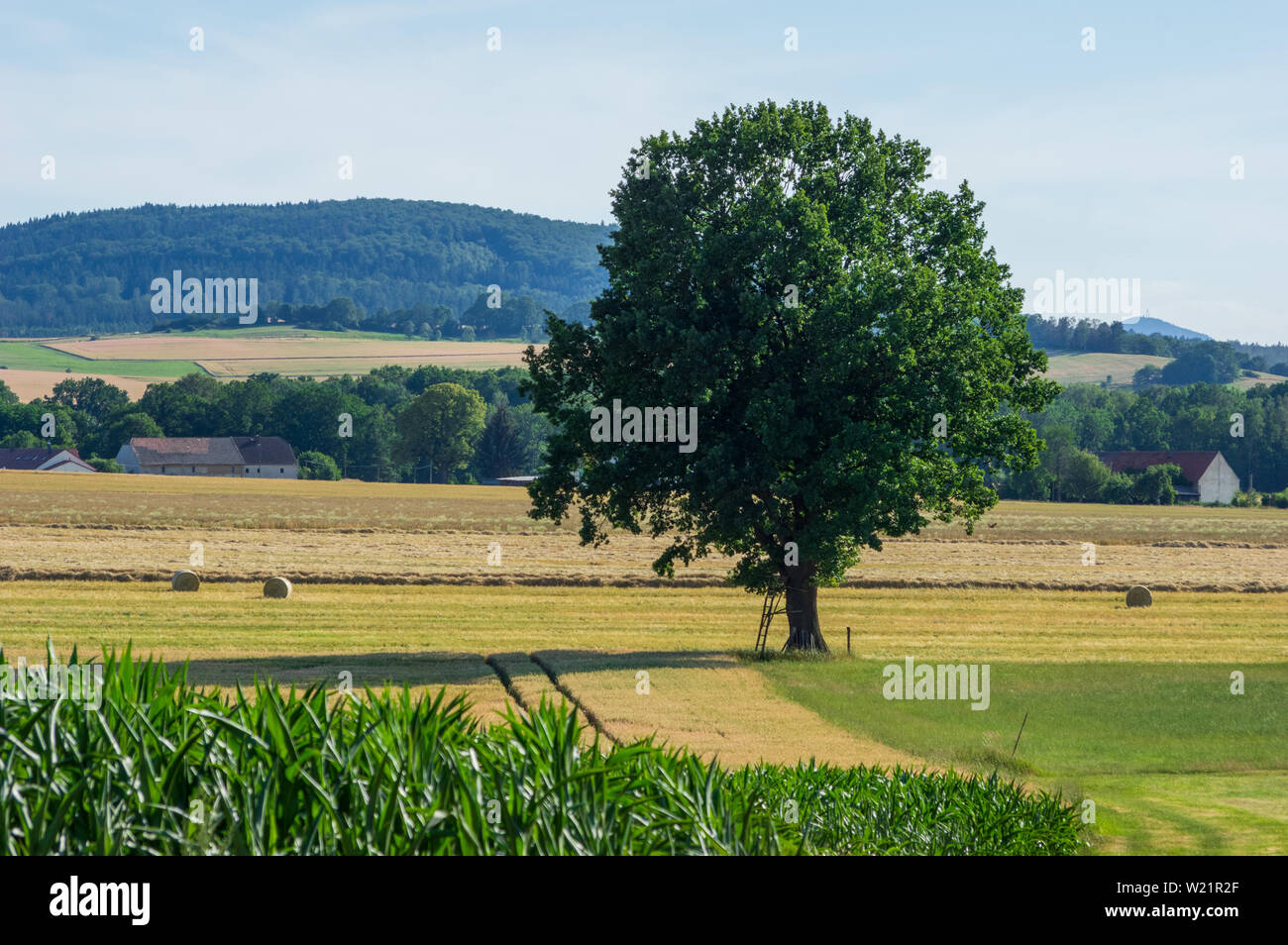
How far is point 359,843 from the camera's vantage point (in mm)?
6211

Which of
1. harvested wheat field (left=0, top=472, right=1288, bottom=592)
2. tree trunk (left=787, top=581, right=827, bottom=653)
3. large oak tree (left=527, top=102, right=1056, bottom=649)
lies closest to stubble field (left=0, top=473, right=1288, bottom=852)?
harvested wheat field (left=0, top=472, right=1288, bottom=592)

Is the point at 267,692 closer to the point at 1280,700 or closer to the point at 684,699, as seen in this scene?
the point at 684,699

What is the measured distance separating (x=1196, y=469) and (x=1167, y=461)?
11.3 feet

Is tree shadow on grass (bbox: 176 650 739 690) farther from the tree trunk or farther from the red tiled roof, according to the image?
the red tiled roof

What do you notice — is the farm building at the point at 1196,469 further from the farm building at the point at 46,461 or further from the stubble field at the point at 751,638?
the farm building at the point at 46,461

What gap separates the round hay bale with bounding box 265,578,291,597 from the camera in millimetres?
41375

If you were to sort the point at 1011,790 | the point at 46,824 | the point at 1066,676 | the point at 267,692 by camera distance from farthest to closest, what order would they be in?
the point at 1066,676
the point at 1011,790
the point at 267,692
the point at 46,824

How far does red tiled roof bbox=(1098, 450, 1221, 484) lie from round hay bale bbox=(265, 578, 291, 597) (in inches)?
4785

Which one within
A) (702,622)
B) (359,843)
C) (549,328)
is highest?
(549,328)

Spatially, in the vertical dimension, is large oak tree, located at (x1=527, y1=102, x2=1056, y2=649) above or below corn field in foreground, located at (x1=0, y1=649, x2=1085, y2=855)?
above

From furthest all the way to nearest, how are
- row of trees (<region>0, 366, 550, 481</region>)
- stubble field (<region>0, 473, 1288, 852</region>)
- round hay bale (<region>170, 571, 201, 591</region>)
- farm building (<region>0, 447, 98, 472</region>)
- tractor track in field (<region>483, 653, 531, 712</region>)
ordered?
row of trees (<region>0, 366, 550, 481</region>)
farm building (<region>0, 447, 98, 472</region>)
round hay bale (<region>170, 571, 201, 591</region>)
tractor track in field (<region>483, 653, 531, 712</region>)
stubble field (<region>0, 473, 1288, 852</region>)

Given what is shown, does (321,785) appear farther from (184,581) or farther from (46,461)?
(46,461)
